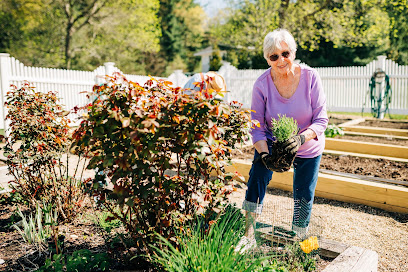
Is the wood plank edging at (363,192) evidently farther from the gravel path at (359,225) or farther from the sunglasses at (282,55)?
the sunglasses at (282,55)

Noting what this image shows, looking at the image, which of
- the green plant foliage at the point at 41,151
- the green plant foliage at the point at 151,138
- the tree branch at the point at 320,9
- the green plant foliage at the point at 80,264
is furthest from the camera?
the tree branch at the point at 320,9

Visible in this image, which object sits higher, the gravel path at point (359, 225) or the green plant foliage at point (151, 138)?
the green plant foliage at point (151, 138)

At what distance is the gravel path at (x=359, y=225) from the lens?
8.83 feet

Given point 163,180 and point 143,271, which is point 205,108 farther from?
point 143,271

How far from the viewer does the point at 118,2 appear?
20828mm

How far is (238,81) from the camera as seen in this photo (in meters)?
15.1

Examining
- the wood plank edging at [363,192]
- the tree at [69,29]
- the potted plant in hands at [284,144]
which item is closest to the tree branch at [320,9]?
the tree at [69,29]

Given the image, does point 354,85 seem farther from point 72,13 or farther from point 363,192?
point 72,13

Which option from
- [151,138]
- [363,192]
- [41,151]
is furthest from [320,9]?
[151,138]

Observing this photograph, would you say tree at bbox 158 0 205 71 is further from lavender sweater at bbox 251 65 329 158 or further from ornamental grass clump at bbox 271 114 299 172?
ornamental grass clump at bbox 271 114 299 172

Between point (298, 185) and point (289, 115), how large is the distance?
0.60 metres

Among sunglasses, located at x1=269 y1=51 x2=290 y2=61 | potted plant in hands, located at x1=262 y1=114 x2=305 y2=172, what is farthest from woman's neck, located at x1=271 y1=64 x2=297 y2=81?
potted plant in hands, located at x1=262 y1=114 x2=305 y2=172

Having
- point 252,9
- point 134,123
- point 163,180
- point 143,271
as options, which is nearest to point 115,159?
point 134,123

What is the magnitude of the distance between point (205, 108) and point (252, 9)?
1887 cm
